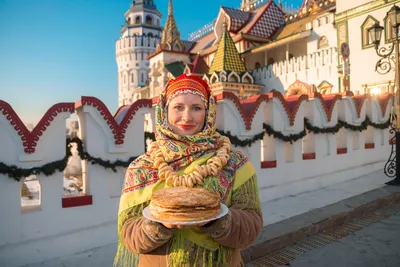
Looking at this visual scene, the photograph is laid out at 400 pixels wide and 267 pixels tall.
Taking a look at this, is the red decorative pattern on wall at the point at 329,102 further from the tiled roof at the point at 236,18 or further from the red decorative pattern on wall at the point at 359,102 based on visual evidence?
the tiled roof at the point at 236,18

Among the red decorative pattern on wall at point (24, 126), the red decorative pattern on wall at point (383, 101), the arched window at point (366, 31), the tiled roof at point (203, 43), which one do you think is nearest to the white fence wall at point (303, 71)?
the arched window at point (366, 31)

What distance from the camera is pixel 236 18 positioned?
26.1m

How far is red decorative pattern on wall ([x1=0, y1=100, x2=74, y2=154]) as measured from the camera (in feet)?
12.3

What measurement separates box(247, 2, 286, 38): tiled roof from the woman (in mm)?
24154

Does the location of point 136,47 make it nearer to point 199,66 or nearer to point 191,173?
point 199,66

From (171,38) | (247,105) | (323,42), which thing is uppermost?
(171,38)

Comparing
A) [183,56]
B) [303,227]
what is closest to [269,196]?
[303,227]

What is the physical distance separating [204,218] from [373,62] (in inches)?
647

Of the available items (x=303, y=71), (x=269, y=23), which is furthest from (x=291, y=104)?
(x=269, y=23)

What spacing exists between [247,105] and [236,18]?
21.8 meters

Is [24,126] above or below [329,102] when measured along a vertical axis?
below

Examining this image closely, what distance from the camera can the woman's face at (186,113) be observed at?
187 centimetres

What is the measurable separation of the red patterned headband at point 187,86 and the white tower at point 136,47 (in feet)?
179

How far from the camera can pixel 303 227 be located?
4.48 m
